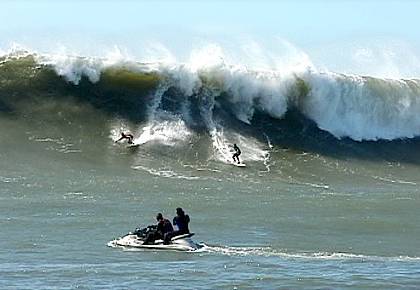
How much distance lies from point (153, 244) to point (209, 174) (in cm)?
1029

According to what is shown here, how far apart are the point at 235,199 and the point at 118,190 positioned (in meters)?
2.90

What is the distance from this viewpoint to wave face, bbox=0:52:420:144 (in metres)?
33.6

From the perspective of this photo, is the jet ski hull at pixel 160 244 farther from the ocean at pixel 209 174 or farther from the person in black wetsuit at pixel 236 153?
the person in black wetsuit at pixel 236 153

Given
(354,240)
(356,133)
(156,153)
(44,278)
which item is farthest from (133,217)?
(356,133)

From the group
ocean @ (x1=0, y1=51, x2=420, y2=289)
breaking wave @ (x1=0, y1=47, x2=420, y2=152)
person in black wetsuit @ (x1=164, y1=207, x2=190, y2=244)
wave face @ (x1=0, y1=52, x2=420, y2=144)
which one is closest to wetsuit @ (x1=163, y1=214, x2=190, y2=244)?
person in black wetsuit @ (x1=164, y1=207, x2=190, y2=244)

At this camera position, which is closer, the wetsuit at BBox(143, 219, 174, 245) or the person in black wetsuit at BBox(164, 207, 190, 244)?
the wetsuit at BBox(143, 219, 174, 245)

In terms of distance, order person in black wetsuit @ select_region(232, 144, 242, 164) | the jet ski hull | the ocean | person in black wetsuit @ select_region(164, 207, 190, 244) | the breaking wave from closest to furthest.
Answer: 1. the ocean
2. the jet ski hull
3. person in black wetsuit @ select_region(164, 207, 190, 244)
4. person in black wetsuit @ select_region(232, 144, 242, 164)
5. the breaking wave

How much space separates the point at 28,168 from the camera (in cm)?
2638

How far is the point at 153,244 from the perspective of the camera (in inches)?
689

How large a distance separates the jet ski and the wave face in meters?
14.6

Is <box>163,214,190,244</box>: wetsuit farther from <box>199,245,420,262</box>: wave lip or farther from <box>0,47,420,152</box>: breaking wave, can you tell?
<box>0,47,420,152</box>: breaking wave

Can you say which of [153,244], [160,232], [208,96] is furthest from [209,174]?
[153,244]

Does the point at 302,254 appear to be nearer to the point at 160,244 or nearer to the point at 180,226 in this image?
the point at 180,226

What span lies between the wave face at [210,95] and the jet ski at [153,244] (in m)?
14.6
